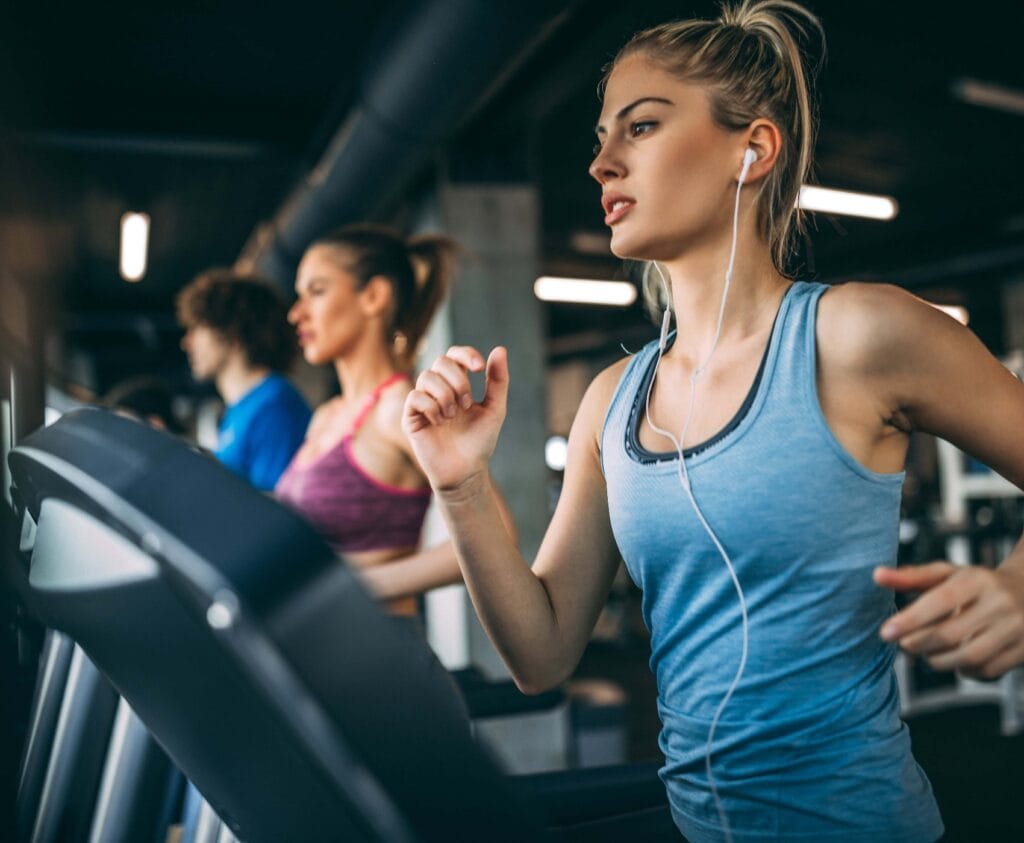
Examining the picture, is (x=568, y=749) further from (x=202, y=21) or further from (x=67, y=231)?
(x=67, y=231)

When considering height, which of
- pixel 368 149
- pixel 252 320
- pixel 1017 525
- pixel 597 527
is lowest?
pixel 597 527

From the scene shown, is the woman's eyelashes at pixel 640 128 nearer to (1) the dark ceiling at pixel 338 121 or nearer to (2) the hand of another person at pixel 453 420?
(2) the hand of another person at pixel 453 420

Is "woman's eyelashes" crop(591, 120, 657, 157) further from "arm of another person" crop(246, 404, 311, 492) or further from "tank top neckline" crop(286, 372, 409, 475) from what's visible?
"arm of another person" crop(246, 404, 311, 492)

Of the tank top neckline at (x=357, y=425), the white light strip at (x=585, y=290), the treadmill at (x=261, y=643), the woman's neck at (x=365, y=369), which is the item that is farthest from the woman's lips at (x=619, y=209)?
the white light strip at (x=585, y=290)

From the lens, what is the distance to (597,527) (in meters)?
1.00

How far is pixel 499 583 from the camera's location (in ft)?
2.92

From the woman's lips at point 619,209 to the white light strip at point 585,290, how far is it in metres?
8.31

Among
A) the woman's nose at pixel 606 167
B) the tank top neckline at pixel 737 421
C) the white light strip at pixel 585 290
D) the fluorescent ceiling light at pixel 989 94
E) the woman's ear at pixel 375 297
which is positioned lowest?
the tank top neckline at pixel 737 421

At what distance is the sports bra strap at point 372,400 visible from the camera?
6.19ft

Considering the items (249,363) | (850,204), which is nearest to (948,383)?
(249,363)

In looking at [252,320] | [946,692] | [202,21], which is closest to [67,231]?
[202,21]

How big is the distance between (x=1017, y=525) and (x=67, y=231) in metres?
7.36

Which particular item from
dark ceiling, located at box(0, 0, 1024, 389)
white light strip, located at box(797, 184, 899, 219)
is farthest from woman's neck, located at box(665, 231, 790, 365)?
white light strip, located at box(797, 184, 899, 219)

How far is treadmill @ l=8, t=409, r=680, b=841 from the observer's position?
33cm
